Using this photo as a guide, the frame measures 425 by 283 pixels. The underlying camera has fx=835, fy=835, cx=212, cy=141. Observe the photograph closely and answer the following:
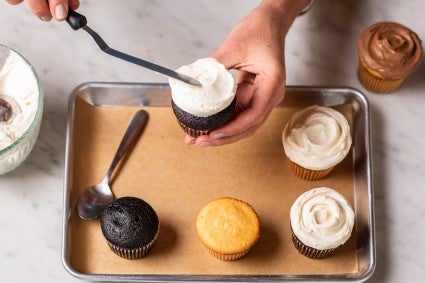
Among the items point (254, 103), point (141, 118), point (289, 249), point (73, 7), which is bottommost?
point (289, 249)

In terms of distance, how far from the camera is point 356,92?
2.29 meters

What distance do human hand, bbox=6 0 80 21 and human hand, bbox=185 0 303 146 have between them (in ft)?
1.29

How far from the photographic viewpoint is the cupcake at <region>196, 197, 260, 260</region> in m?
2.07

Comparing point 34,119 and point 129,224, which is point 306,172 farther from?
point 34,119

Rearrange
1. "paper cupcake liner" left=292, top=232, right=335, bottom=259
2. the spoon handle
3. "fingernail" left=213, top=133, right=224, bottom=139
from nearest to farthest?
Result: 1. "fingernail" left=213, top=133, right=224, bottom=139
2. "paper cupcake liner" left=292, top=232, right=335, bottom=259
3. the spoon handle

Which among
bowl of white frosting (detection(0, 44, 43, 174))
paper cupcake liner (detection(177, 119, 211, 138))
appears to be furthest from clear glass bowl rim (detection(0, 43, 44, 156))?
paper cupcake liner (detection(177, 119, 211, 138))

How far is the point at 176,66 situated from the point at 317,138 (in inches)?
18.8

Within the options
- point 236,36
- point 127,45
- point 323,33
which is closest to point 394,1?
point 323,33

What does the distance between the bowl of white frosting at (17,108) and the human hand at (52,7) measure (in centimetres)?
26

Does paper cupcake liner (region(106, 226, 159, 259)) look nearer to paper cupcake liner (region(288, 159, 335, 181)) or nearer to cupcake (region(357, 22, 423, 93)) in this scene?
paper cupcake liner (region(288, 159, 335, 181))

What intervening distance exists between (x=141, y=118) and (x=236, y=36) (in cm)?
37

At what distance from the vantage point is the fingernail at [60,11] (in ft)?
6.06

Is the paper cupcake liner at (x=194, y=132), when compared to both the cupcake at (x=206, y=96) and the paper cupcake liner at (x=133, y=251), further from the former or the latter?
the paper cupcake liner at (x=133, y=251)

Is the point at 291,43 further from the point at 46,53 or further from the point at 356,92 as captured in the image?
the point at 46,53
